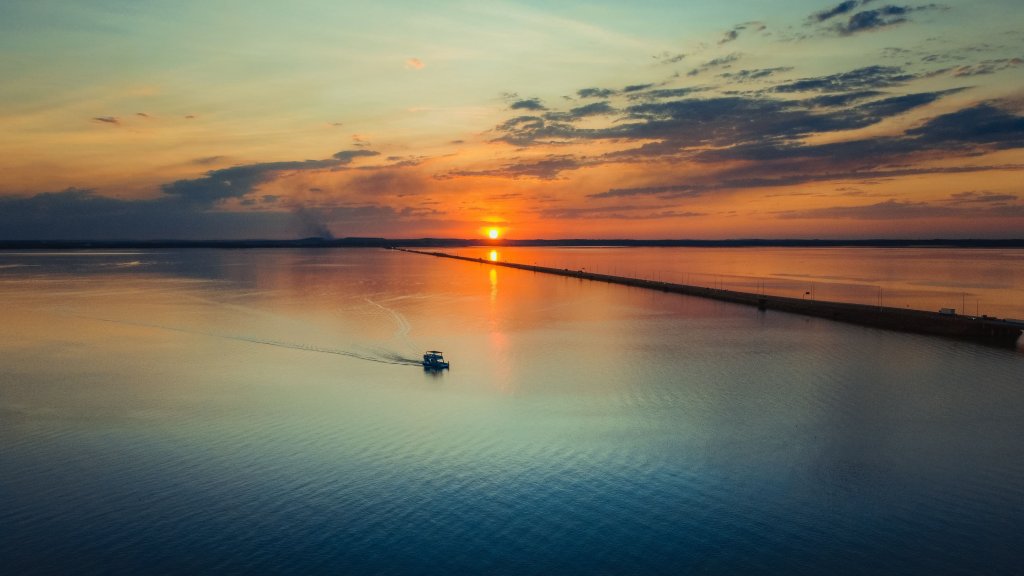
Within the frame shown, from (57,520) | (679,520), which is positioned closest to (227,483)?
(57,520)

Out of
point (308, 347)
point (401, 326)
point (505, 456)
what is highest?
point (401, 326)

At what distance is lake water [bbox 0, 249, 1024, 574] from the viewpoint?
17094 millimetres

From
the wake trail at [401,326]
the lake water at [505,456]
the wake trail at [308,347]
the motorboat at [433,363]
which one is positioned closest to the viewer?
the lake water at [505,456]

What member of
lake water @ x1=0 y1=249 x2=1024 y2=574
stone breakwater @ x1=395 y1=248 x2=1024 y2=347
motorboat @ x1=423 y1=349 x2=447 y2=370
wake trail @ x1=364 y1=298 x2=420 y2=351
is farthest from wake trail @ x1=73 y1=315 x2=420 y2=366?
stone breakwater @ x1=395 y1=248 x2=1024 y2=347

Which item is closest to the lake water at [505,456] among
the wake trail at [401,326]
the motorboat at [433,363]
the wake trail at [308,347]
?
the wake trail at [308,347]

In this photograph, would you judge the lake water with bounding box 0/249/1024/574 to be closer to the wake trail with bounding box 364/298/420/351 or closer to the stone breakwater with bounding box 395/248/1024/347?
the wake trail with bounding box 364/298/420/351

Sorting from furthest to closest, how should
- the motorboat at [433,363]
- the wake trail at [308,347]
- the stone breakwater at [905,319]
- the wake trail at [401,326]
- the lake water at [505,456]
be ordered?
1. the stone breakwater at [905,319]
2. the wake trail at [401,326]
3. the wake trail at [308,347]
4. the motorboat at [433,363]
5. the lake water at [505,456]

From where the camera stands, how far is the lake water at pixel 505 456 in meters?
17.1

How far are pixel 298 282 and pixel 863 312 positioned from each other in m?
82.0

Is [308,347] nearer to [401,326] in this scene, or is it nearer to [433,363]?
[401,326]

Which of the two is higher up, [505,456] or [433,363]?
[433,363]

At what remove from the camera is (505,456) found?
939 inches

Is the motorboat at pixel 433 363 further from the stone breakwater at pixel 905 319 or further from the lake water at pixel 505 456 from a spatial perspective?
the stone breakwater at pixel 905 319

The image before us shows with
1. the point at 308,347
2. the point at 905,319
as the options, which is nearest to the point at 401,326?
the point at 308,347
